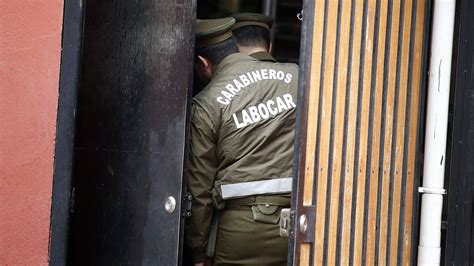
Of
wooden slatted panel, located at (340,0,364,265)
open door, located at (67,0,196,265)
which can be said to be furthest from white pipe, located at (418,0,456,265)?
open door, located at (67,0,196,265)

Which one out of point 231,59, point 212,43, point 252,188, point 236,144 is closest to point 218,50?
point 212,43

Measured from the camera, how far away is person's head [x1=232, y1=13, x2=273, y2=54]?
4.24m

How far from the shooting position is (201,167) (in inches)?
151

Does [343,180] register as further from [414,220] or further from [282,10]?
[282,10]

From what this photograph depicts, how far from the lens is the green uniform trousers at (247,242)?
153 inches

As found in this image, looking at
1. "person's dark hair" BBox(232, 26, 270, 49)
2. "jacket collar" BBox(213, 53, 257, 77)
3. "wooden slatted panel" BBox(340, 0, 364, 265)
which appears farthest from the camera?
"person's dark hair" BBox(232, 26, 270, 49)

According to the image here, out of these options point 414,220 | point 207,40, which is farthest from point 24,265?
point 414,220

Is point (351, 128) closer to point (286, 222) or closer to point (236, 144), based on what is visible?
point (286, 222)

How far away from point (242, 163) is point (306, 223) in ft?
2.04

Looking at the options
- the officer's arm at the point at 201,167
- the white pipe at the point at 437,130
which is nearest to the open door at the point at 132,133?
the officer's arm at the point at 201,167

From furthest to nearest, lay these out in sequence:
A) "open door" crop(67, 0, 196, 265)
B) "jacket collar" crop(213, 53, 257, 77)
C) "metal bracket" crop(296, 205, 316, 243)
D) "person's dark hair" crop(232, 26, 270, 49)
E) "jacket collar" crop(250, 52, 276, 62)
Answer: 1. "person's dark hair" crop(232, 26, 270, 49)
2. "jacket collar" crop(250, 52, 276, 62)
3. "jacket collar" crop(213, 53, 257, 77)
4. "open door" crop(67, 0, 196, 265)
5. "metal bracket" crop(296, 205, 316, 243)

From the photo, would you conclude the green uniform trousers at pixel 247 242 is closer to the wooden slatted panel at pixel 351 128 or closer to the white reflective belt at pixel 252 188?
the white reflective belt at pixel 252 188

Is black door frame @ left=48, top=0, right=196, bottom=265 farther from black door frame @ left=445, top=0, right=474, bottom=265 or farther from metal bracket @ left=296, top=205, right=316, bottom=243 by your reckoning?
black door frame @ left=445, top=0, right=474, bottom=265

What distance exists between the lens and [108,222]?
13.2 ft
